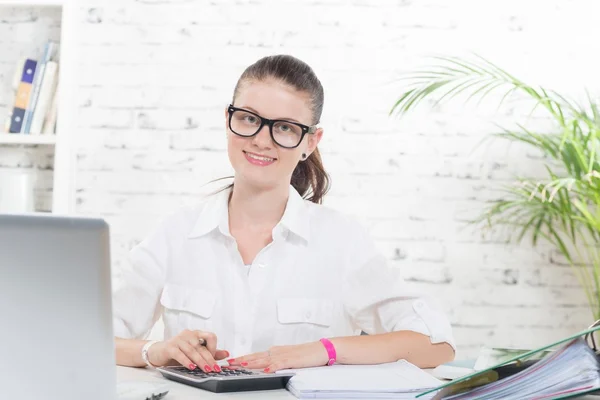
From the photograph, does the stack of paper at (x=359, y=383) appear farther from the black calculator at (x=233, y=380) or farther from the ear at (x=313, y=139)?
the ear at (x=313, y=139)

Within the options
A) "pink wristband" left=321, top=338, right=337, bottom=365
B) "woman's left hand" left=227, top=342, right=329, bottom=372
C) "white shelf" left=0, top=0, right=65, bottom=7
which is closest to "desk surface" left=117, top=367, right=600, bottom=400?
"woman's left hand" left=227, top=342, right=329, bottom=372

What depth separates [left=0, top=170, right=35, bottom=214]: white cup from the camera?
286cm

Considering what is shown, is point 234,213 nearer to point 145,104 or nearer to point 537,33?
point 145,104

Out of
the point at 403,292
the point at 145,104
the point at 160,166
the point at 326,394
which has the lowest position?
the point at 326,394

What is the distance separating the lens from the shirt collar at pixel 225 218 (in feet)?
5.71

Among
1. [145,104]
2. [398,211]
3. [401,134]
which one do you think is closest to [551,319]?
[398,211]

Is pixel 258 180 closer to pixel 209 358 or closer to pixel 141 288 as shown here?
pixel 141 288

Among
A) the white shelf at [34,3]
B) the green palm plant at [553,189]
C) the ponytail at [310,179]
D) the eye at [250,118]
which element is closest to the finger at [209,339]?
the eye at [250,118]

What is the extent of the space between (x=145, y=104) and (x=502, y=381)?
2.36 meters

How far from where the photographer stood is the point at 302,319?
1.73 meters

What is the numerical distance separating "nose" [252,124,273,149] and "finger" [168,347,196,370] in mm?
530

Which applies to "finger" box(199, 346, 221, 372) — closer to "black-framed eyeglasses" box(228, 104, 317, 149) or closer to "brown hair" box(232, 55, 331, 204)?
"black-framed eyeglasses" box(228, 104, 317, 149)

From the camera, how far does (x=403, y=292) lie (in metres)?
1.67

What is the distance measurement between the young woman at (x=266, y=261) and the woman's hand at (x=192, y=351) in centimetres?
29
